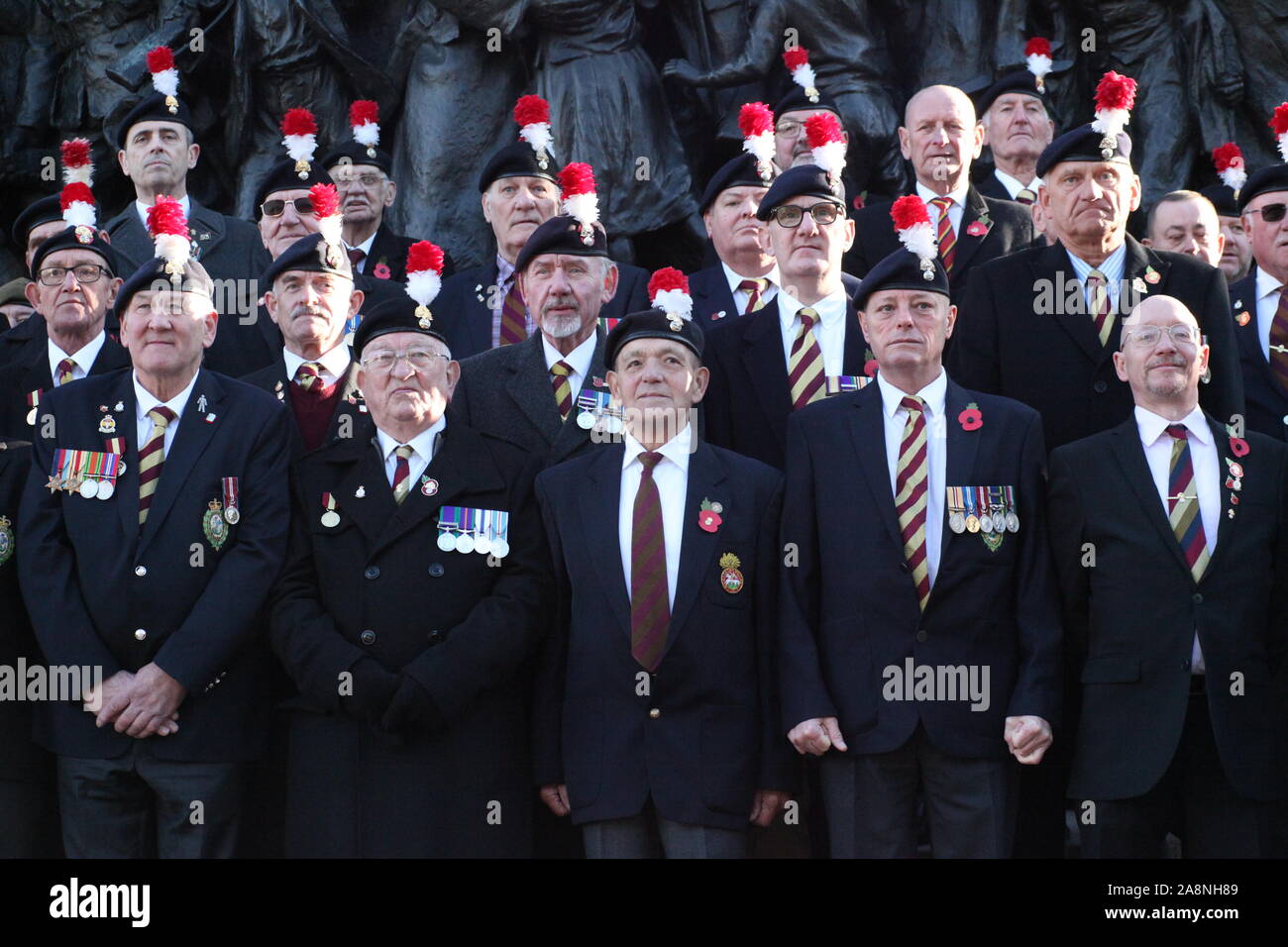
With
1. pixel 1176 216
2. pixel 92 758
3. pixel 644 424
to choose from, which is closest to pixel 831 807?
pixel 644 424

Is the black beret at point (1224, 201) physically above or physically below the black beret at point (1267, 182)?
above

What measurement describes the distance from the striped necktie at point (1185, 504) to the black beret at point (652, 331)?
1.63m

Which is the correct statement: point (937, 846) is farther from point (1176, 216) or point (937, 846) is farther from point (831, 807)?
point (1176, 216)

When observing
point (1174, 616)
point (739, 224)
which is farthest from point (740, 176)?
point (1174, 616)

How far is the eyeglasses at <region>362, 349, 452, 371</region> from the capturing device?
22.1ft

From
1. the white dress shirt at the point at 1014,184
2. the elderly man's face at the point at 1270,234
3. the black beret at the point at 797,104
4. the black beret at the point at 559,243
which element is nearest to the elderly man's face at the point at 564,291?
the black beret at the point at 559,243

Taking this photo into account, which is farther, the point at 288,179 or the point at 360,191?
the point at 360,191

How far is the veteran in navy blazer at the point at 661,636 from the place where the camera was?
6.34 metres

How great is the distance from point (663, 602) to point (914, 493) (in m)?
0.91

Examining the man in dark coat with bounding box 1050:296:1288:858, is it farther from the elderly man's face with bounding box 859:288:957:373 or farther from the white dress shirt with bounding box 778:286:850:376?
the white dress shirt with bounding box 778:286:850:376

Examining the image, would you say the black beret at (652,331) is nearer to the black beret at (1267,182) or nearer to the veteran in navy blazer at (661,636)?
the veteran in navy blazer at (661,636)

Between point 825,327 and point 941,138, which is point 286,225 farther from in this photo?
point 941,138

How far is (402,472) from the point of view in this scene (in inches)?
266
